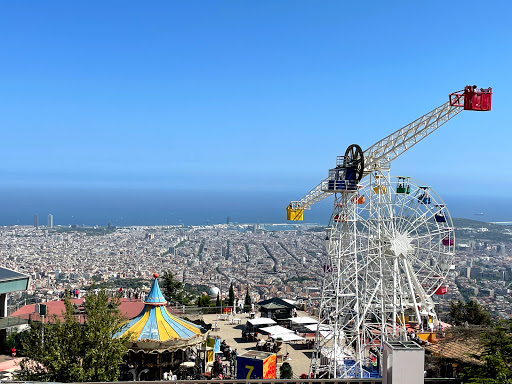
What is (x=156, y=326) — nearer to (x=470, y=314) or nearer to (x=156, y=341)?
(x=156, y=341)

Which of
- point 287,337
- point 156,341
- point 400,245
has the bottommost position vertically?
point 287,337

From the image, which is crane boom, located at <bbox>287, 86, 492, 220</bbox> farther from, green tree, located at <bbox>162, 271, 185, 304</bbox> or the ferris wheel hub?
green tree, located at <bbox>162, 271, 185, 304</bbox>

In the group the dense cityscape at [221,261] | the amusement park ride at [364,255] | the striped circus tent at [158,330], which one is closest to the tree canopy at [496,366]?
the amusement park ride at [364,255]

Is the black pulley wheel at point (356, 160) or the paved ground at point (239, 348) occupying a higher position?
the black pulley wheel at point (356, 160)

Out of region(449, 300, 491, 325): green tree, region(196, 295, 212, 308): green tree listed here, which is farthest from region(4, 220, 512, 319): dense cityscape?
region(196, 295, 212, 308): green tree

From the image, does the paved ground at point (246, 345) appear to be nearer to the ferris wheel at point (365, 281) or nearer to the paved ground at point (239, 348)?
the paved ground at point (239, 348)

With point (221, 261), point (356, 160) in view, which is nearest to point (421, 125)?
point (356, 160)

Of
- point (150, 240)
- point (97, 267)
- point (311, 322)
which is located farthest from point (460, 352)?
point (150, 240)

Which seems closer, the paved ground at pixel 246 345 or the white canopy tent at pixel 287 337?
the paved ground at pixel 246 345
